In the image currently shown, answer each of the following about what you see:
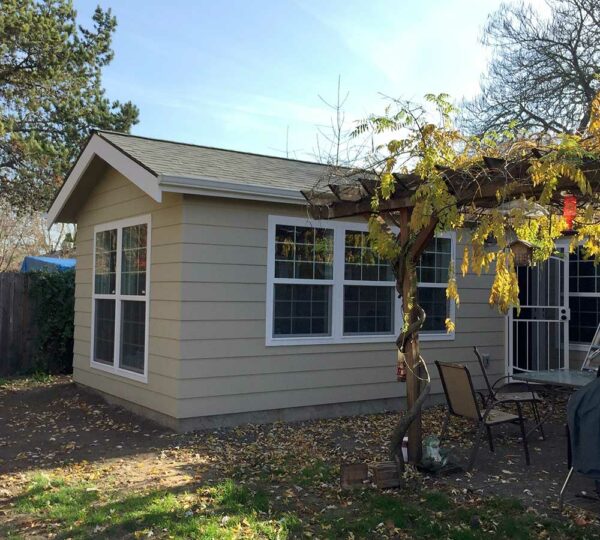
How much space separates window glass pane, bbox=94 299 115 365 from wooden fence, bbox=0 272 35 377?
128 inches

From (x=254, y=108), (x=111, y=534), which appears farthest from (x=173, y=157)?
(x=254, y=108)

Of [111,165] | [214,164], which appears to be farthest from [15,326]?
[214,164]

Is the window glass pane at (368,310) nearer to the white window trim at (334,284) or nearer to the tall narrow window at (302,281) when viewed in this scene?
the white window trim at (334,284)

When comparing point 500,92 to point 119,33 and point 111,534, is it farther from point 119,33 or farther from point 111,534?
point 111,534

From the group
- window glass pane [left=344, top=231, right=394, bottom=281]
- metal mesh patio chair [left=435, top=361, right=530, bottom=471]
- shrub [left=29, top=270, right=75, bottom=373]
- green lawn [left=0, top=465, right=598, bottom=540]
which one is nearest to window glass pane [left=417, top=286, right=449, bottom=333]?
window glass pane [left=344, top=231, right=394, bottom=281]

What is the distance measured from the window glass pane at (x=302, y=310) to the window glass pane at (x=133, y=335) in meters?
1.63

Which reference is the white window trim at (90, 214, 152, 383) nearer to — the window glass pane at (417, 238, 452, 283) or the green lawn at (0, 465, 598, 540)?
the green lawn at (0, 465, 598, 540)

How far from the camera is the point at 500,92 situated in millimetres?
17938

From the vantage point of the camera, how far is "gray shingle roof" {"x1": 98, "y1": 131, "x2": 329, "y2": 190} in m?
6.80

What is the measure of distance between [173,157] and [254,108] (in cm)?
909

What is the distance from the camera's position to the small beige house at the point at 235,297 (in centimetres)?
662

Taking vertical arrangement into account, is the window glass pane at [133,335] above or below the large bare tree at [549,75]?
below

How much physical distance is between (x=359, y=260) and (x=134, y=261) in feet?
9.13

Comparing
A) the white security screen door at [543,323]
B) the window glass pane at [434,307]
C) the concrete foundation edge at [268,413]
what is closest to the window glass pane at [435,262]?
the window glass pane at [434,307]
